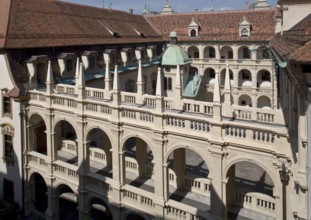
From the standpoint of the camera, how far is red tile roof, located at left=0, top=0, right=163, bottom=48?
27.5 m

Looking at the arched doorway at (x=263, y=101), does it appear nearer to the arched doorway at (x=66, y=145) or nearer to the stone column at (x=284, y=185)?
the arched doorway at (x=66, y=145)

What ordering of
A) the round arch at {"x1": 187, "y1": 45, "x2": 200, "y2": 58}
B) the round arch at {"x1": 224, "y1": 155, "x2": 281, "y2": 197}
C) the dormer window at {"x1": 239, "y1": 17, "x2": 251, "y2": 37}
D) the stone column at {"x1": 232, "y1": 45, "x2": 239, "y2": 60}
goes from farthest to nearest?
1. the round arch at {"x1": 187, "y1": 45, "x2": 200, "y2": 58}
2. the stone column at {"x1": 232, "y1": 45, "x2": 239, "y2": 60}
3. the dormer window at {"x1": 239, "y1": 17, "x2": 251, "y2": 37}
4. the round arch at {"x1": 224, "y1": 155, "x2": 281, "y2": 197}

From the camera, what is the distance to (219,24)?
55.4m

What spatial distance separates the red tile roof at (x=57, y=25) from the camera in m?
27.5

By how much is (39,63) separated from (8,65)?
2718 millimetres

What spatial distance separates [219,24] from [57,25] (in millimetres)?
31391

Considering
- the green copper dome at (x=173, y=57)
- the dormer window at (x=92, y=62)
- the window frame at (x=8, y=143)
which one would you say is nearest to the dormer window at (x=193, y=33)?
the green copper dome at (x=173, y=57)

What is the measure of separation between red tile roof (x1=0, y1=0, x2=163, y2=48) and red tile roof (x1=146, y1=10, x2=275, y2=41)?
12.6 meters

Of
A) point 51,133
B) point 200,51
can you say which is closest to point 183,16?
point 200,51

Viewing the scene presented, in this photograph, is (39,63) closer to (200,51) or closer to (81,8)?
(81,8)

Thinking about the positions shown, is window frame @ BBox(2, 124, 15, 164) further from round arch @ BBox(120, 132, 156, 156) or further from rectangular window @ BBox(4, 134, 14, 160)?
round arch @ BBox(120, 132, 156, 156)

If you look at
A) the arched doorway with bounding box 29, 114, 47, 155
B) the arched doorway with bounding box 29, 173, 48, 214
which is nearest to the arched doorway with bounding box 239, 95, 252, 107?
the arched doorway with bounding box 29, 114, 47, 155

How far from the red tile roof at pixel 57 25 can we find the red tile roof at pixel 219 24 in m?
12.6

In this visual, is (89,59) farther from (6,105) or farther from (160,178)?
(160,178)
